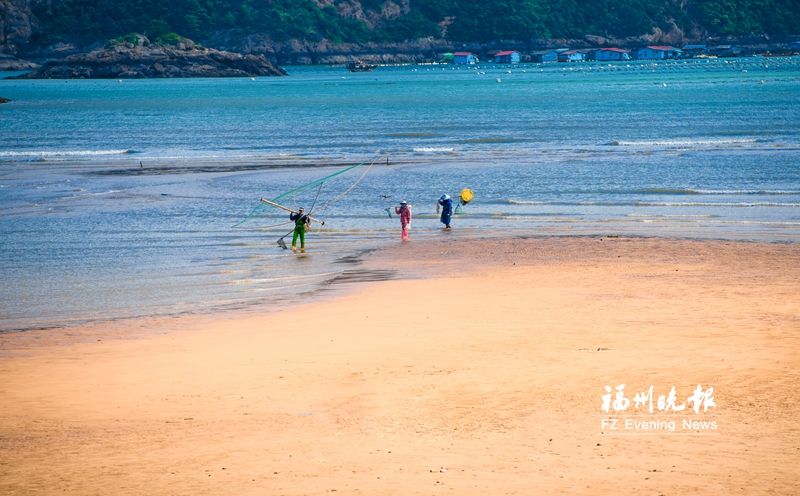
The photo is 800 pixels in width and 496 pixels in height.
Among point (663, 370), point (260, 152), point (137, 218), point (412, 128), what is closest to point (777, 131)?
point (412, 128)

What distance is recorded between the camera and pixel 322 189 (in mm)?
31609

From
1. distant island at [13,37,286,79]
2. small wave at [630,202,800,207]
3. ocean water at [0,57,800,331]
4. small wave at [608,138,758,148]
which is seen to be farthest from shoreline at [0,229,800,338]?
distant island at [13,37,286,79]

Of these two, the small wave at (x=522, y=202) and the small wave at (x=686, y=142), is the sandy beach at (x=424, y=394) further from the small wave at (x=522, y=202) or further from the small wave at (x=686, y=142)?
the small wave at (x=686, y=142)

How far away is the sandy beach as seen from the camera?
7.96 meters

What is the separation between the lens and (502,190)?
101 ft

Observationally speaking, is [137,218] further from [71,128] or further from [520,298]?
[71,128]

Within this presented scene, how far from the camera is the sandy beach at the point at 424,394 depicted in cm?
796

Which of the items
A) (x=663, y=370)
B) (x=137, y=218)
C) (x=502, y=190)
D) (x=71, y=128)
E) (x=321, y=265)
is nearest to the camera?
(x=663, y=370)

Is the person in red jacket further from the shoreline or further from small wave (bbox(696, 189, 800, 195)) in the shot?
small wave (bbox(696, 189, 800, 195))

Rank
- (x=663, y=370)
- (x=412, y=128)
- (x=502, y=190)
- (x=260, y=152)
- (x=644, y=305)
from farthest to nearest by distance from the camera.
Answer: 1. (x=412, y=128)
2. (x=260, y=152)
3. (x=502, y=190)
4. (x=644, y=305)
5. (x=663, y=370)

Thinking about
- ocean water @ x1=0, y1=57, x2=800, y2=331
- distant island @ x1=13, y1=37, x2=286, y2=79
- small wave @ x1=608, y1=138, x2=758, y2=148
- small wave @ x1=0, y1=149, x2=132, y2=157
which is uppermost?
distant island @ x1=13, y1=37, x2=286, y2=79

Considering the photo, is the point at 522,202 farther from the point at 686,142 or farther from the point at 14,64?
the point at 14,64

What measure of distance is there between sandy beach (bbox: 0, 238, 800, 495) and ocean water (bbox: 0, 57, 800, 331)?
2711 millimetres

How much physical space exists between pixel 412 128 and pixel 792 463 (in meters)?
52.1
